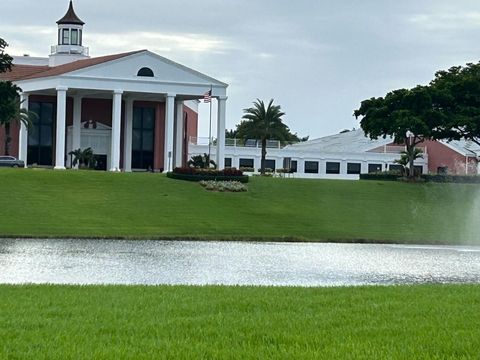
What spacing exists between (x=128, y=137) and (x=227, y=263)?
185 feet

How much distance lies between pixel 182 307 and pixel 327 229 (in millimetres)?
29387

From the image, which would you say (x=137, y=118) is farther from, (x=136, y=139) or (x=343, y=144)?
(x=343, y=144)

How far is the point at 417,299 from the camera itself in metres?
12.6

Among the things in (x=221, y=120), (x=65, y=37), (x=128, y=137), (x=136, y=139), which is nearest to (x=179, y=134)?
(x=136, y=139)

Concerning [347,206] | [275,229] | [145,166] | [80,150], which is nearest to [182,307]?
[275,229]

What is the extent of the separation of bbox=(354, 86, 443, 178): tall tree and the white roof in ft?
91.4

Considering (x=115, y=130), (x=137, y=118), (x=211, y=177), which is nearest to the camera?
(x=211, y=177)

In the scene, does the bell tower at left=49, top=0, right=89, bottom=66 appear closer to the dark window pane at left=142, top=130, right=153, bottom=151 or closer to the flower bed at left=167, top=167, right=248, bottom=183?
the dark window pane at left=142, top=130, right=153, bottom=151

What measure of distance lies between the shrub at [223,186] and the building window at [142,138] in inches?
1064

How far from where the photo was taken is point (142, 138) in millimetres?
80438

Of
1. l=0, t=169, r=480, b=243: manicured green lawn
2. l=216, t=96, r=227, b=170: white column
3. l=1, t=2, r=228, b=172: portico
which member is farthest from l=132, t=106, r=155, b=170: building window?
l=0, t=169, r=480, b=243: manicured green lawn

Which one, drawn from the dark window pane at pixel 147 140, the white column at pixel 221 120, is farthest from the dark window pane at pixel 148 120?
the white column at pixel 221 120

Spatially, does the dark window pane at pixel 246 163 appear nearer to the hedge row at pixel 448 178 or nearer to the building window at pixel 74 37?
the building window at pixel 74 37

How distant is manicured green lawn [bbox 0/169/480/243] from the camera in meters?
38.0
